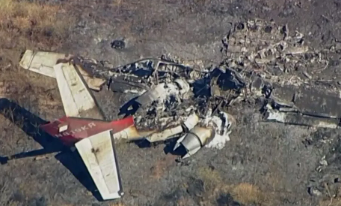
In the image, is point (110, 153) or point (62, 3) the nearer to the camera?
point (110, 153)

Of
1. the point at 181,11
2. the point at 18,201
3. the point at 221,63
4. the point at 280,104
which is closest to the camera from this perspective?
the point at 18,201

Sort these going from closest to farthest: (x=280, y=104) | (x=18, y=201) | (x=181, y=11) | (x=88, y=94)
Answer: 1. (x=18, y=201)
2. (x=88, y=94)
3. (x=280, y=104)
4. (x=181, y=11)

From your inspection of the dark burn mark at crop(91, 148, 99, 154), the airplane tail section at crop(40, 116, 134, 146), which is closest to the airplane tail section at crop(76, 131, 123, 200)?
the dark burn mark at crop(91, 148, 99, 154)

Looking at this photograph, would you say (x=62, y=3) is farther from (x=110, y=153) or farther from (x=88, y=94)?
(x=110, y=153)

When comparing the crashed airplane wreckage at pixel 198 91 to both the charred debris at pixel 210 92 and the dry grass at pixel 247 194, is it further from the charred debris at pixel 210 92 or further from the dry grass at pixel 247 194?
the dry grass at pixel 247 194

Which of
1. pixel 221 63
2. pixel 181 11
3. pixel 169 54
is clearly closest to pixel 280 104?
pixel 221 63

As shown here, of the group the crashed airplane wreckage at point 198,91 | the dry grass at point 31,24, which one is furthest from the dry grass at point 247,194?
the dry grass at point 31,24
